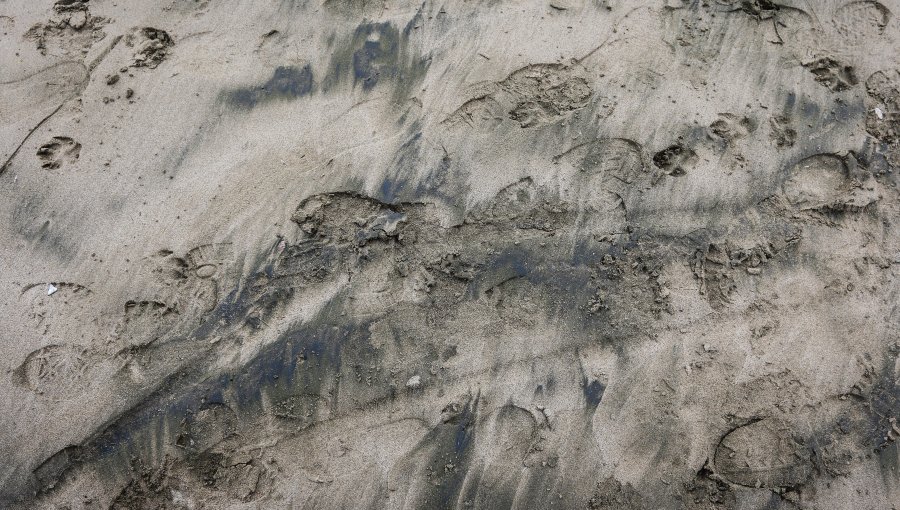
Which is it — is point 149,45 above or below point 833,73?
above

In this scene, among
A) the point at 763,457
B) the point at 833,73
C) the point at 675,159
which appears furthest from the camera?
the point at 833,73

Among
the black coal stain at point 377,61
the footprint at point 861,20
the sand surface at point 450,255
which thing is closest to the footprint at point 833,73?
the sand surface at point 450,255

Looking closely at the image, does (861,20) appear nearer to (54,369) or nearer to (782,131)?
(782,131)

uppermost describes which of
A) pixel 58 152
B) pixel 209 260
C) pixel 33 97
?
pixel 33 97

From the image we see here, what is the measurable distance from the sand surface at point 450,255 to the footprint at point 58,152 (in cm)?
1

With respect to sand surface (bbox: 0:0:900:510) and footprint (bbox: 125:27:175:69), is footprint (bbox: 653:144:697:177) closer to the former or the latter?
sand surface (bbox: 0:0:900:510)

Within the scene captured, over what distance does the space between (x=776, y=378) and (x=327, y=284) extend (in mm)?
1927

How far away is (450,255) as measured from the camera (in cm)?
250

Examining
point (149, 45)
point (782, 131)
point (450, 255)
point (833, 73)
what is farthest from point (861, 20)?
point (149, 45)

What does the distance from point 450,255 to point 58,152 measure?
192 cm

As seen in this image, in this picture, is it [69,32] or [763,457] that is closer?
[763,457]

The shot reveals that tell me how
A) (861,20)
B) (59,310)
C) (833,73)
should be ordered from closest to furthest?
(59,310) < (833,73) < (861,20)

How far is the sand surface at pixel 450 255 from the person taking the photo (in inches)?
91.8

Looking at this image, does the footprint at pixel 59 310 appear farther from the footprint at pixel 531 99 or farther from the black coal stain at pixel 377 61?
the footprint at pixel 531 99
